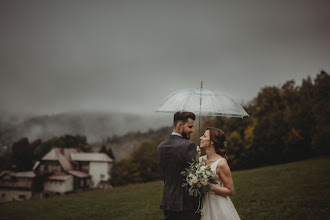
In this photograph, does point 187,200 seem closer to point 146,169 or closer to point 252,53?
point 146,169

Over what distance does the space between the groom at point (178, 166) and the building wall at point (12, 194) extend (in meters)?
24.5

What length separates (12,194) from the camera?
22938 millimetres

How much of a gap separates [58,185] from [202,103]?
31.3 meters

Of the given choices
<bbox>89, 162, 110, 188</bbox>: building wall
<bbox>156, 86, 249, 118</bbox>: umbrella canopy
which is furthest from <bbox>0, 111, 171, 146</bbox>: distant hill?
<bbox>89, 162, 110, 188</bbox>: building wall

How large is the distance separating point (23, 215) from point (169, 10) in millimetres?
36240

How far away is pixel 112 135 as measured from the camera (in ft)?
222

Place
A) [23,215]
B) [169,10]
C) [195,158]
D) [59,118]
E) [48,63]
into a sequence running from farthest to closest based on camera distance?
[59,118] → [48,63] → [169,10] → [23,215] → [195,158]

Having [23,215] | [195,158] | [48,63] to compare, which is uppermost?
[48,63]

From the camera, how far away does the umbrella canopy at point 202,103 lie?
13.3ft

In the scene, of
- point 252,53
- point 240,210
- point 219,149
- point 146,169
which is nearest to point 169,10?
point 252,53

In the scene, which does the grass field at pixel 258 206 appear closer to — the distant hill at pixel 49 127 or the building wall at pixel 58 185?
the distant hill at pixel 49 127

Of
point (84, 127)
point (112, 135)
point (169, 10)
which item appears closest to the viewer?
point (169, 10)

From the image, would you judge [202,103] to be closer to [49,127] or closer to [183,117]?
[183,117]

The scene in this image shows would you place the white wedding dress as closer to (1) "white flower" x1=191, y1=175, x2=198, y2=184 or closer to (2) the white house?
(1) "white flower" x1=191, y1=175, x2=198, y2=184
